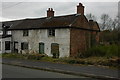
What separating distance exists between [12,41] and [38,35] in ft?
22.5

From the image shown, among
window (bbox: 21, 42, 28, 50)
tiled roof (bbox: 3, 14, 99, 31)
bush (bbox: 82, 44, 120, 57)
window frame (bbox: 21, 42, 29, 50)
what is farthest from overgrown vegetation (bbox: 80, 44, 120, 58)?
window (bbox: 21, 42, 28, 50)

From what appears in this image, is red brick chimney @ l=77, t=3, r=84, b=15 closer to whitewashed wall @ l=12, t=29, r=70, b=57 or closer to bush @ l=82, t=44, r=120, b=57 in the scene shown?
whitewashed wall @ l=12, t=29, r=70, b=57

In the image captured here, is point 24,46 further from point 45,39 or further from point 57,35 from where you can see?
point 57,35

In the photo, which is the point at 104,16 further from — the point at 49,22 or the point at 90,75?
the point at 90,75

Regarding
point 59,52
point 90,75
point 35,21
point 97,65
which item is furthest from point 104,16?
point 90,75

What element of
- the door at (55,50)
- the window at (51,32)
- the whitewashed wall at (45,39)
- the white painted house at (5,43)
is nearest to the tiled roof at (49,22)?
the window at (51,32)

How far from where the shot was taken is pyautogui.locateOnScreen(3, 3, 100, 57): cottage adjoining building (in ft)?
94.5

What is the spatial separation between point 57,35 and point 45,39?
251cm

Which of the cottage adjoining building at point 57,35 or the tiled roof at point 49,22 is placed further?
the tiled roof at point 49,22

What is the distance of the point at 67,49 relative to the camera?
28375 mm

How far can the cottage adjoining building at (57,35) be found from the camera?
1134 inches

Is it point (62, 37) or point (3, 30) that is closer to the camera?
point (62, 37)

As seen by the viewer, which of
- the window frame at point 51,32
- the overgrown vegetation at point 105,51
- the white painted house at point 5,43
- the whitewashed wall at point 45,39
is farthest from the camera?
the white painted house at point 5,43

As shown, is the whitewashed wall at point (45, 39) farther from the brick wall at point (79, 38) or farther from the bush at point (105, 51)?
the bush at point (105, 51)
